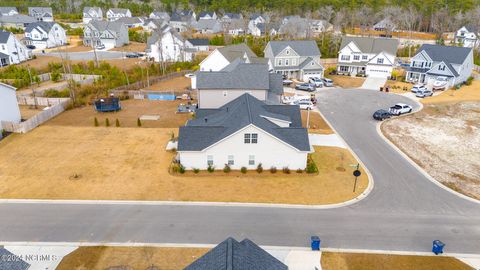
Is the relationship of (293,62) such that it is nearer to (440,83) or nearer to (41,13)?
(440,83)

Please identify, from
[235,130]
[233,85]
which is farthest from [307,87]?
[235,130]

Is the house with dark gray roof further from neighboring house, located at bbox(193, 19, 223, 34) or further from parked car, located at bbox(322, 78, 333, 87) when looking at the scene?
neighboring house, located at bbox(193, 19, 223, 34)

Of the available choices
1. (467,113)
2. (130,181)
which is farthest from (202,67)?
(467,113)

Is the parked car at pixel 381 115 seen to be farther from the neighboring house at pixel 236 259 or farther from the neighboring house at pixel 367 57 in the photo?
the neighboring house at pixel 236 259

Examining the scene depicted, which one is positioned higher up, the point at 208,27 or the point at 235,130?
→ the point at 208,27

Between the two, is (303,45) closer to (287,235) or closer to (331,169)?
(331,169)

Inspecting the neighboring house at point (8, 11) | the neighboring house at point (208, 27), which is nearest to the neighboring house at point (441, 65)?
the neighboring house at point (208, 27)
